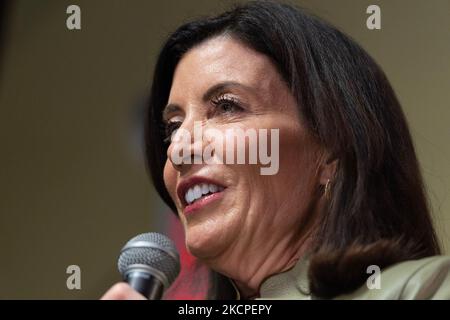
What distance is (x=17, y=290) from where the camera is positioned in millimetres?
1769

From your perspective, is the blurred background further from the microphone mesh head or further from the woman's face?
the microphone mesh head

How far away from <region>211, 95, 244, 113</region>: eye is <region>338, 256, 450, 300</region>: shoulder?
41 cm

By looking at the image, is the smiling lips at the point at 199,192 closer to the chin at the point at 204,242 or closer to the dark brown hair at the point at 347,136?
the chin at the point at 204,242

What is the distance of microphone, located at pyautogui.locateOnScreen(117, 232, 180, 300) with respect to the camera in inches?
42.6

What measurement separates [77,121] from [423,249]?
88 centimetres

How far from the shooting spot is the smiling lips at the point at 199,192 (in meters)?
1.37

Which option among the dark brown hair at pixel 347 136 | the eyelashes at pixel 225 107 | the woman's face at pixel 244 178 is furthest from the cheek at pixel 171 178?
the dark brown hair at pixel 347 136

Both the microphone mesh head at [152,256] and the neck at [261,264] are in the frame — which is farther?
the neck at [261,264]

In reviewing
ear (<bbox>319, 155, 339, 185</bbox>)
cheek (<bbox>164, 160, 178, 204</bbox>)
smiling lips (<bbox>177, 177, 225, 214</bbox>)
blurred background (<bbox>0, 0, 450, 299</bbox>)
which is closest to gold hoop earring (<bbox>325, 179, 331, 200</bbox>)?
ear (<bbox>319, 155, 339, 185</bbox>)

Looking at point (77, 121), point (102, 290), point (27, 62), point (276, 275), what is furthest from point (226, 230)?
point (27, 62)

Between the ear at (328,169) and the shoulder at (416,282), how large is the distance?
0.82 feet

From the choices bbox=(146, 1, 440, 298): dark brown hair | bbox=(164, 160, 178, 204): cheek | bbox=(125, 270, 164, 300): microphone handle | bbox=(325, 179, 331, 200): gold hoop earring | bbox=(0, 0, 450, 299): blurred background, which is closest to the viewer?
bbox=(125, 270, 164, 300): microphone handle

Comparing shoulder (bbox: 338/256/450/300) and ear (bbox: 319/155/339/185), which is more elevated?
ear (bbox: 319/155/339/185)
